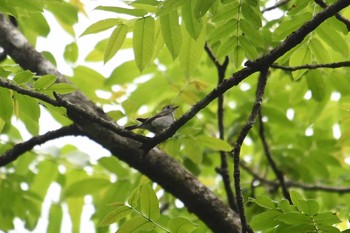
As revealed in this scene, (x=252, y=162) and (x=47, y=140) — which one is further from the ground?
(x=252, y=162)

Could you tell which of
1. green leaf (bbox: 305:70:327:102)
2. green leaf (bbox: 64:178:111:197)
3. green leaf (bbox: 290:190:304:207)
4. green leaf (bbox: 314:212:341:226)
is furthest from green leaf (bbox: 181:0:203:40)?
green leaf (bbox: 64:178:111:197)

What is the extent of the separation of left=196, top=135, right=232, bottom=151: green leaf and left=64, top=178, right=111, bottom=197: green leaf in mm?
1024

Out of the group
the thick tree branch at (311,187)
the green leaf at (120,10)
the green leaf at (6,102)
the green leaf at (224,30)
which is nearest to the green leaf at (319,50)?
the green leaf at (224,30)

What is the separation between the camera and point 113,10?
2865 mm

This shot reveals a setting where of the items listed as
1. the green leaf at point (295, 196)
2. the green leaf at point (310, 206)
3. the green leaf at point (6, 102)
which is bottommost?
the green leaf at point (310, 206)

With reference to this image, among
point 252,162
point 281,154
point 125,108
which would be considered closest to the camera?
point 125,108

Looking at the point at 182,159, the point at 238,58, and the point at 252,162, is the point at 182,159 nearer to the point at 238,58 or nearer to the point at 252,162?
the point at 252,162

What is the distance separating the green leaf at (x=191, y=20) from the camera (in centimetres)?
269

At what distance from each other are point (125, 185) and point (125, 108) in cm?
62

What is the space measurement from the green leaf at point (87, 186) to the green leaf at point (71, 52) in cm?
87

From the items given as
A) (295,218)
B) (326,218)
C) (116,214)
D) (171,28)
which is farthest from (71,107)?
(326,218)

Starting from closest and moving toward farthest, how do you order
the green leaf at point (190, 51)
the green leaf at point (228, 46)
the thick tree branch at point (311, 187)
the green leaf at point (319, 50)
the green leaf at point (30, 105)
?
the green leaf at point (30, 105)
the green leaf at point (228, 46)
the green leaf at point (319, 50)
the green leaf at point (190, 51)
the thick tree branch at point (311, 187)

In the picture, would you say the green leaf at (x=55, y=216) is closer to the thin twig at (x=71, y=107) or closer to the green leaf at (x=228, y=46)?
the thin twig at (x=71, y=107)

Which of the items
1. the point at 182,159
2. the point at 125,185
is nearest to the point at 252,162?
the point at 182,159
